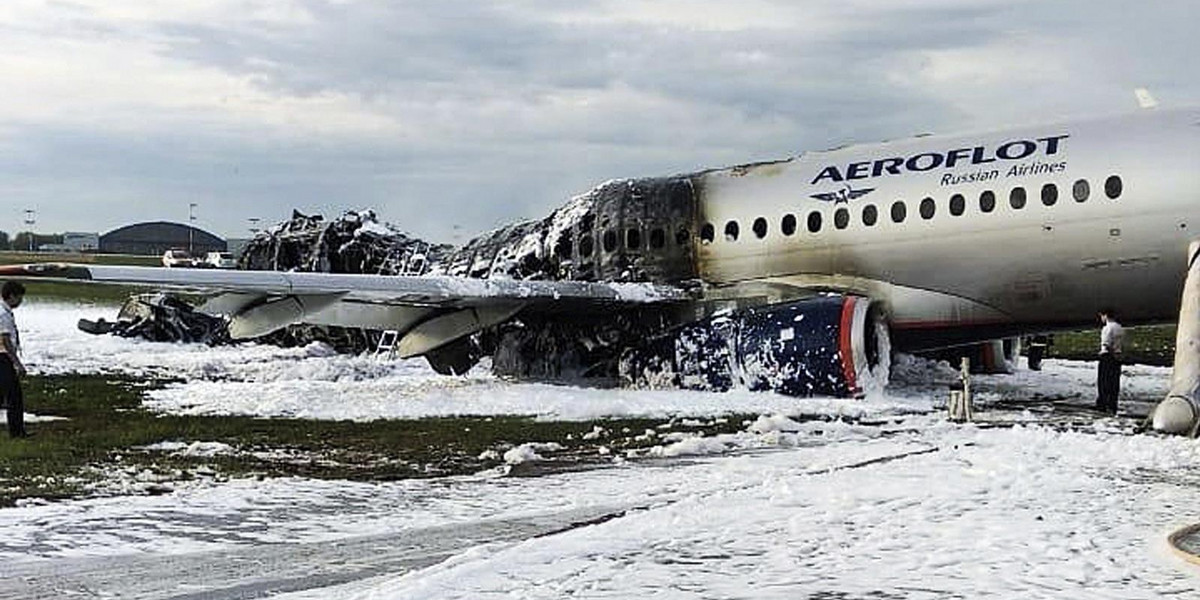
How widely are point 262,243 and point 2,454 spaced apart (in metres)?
14.8

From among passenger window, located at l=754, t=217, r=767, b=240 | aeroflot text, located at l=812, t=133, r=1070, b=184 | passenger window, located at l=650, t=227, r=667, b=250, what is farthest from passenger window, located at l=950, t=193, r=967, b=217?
passenger window, located at l=650, t=227, r=667, b=250

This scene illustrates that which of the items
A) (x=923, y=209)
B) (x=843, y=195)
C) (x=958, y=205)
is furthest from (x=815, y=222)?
(x=958, y=205)

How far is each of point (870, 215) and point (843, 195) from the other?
50cm

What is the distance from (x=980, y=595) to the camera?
5.75m

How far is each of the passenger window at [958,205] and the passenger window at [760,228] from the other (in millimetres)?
2723

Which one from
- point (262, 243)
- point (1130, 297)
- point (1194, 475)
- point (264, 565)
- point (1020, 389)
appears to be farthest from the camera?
point (262, 243)

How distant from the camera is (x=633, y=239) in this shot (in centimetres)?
1939

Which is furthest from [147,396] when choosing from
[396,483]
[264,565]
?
[264,565]

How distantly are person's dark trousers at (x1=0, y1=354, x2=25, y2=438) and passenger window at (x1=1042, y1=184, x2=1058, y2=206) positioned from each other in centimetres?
1174

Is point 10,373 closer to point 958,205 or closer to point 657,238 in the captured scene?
point 657,238

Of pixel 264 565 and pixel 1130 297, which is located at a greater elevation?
pixel 1130 297

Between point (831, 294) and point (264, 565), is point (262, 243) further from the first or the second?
point (264, 565)

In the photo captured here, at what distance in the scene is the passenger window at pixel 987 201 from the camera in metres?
16.1

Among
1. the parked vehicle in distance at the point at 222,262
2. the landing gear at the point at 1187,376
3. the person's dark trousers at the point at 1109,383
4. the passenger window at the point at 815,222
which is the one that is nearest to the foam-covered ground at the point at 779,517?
the landing gear at the point at 1187,376
